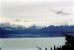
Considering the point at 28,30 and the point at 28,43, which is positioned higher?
the point at 28,30

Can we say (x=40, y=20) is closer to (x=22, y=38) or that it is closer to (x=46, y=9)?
(x=46, y=9)

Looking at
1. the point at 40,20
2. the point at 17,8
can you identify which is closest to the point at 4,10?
the point at 17,8

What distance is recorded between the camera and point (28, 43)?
2.51 m

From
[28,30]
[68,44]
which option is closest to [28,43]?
[28,30]

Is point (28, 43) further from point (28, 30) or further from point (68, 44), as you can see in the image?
point (68, 44)

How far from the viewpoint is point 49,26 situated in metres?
2.55

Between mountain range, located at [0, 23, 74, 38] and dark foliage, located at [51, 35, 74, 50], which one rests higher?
mountain range, located at [0, 23, 74, 38]

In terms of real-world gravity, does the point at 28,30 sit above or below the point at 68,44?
above

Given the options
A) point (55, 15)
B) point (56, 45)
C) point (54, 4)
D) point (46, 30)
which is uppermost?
point (54, 4)

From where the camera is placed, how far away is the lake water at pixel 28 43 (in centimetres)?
249

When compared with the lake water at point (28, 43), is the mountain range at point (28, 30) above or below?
above

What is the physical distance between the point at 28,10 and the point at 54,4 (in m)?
0.38

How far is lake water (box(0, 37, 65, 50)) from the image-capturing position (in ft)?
8.18

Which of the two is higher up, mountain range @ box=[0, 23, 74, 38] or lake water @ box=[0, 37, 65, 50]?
mountain range @ box=[0, 23, 74, 38]
